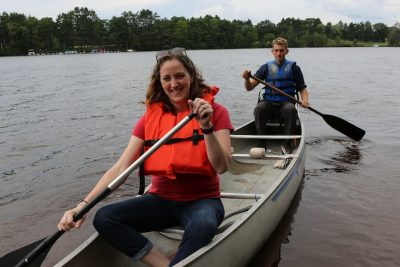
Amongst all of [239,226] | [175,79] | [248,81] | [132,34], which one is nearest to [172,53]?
[175,79]

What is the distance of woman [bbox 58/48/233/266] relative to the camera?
306 centimetres

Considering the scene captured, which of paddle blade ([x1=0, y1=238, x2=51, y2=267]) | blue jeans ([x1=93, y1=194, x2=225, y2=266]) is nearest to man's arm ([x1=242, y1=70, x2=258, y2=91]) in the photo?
blue jeans ([x1=93, y1=194, x2=225, y2=266])

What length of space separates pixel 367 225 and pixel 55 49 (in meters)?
102

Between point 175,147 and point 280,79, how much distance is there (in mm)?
4568

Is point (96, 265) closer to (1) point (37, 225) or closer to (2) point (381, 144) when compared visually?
(1) point (37, 225)

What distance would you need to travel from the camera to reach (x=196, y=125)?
3.22m

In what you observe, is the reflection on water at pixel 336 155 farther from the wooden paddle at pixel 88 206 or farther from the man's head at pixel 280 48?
the wooden paddle at pixel 88 206

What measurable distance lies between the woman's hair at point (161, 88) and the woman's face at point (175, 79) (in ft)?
0.11

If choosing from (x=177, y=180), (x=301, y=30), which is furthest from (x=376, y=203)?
(x=301, y=30)

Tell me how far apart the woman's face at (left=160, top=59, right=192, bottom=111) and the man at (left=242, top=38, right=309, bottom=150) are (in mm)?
3897

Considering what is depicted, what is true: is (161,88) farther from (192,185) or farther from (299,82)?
(299,82)

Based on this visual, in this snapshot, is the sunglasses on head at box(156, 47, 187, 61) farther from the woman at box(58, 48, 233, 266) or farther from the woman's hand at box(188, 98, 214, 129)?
the woman's hand at box(188, 98, 214, 129)

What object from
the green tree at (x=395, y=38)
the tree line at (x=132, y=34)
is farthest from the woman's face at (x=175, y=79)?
the green tree at (x=395, y=38)

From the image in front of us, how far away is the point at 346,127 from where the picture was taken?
9.09 meters
